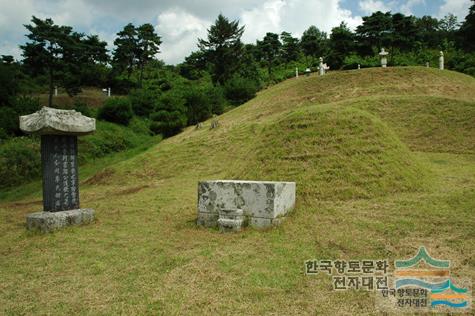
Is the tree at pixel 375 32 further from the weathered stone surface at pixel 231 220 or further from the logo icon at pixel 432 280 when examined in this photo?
the logo icon at pixel 432 280

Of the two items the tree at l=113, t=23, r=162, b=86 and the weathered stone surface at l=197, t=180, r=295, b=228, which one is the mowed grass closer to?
the weathered stone surface at l=197, t=180, r=295, b=228

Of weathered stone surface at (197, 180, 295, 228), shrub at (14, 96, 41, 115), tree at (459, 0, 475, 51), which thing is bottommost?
weathered stone surface at (197, 180, 295, 228)

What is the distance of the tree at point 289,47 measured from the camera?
135 ft

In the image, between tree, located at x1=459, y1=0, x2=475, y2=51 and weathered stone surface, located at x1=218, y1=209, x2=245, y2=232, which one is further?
tree, located at x1=459, y1=0, x2=475, y2=51

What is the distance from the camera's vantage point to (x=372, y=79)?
70.5 ft

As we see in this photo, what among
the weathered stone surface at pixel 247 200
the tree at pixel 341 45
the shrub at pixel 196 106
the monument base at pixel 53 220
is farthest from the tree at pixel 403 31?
the monument base at pixel 53 220

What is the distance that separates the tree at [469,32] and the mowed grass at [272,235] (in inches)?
935

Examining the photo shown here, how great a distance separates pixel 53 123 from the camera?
6312 mm

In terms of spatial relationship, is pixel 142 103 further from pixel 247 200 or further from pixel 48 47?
pixel 247 200

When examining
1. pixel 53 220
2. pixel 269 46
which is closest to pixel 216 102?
pixel 269 46

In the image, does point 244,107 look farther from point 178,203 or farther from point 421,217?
point 421,217

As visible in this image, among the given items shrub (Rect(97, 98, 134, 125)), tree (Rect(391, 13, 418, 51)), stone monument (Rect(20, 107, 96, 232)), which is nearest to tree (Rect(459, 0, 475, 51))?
tree (Rect(391, 13, 418, 51))

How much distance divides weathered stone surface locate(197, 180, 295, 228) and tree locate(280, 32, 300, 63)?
123 ft

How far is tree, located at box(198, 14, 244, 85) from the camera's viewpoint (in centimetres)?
3572
